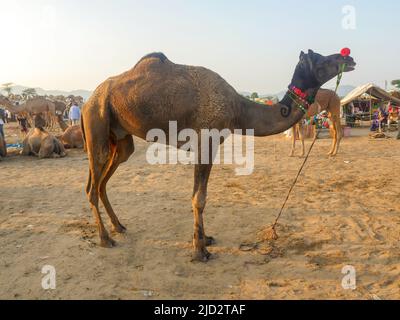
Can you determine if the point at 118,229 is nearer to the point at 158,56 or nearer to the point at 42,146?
the point at 158,56

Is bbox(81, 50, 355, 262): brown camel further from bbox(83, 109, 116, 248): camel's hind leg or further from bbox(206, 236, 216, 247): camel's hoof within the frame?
bbox(206, 236, 216, 247): camel's hoof

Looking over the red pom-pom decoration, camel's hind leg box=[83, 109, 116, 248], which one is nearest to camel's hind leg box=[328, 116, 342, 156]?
the red pom-pom decoration

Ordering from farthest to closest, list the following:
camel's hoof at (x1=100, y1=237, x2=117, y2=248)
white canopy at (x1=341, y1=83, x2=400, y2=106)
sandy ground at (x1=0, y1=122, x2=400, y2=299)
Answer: white canopy at (x1=341, y1=83, x2=400, y2=106) → camel's hoof at (x1=100, y1=237, x2=117, y2=248) → sandy ground at (x1=0, y1=122, x2=400, y2=299)

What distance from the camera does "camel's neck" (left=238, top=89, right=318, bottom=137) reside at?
4.07 meters

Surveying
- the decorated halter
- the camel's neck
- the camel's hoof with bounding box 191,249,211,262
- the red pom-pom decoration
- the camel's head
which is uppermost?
the red pom-pom decoration

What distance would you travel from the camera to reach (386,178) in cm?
750

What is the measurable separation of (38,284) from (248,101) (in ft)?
9.79

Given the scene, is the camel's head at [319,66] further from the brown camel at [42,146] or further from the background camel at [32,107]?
the background camel at [32,107]

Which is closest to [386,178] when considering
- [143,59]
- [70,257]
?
[143,59]

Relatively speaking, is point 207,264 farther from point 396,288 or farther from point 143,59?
point 143,59

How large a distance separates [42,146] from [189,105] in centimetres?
870

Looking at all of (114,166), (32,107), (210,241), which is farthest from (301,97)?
(32,107)

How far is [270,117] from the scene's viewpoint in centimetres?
410

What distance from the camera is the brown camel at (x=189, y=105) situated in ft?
12.8
